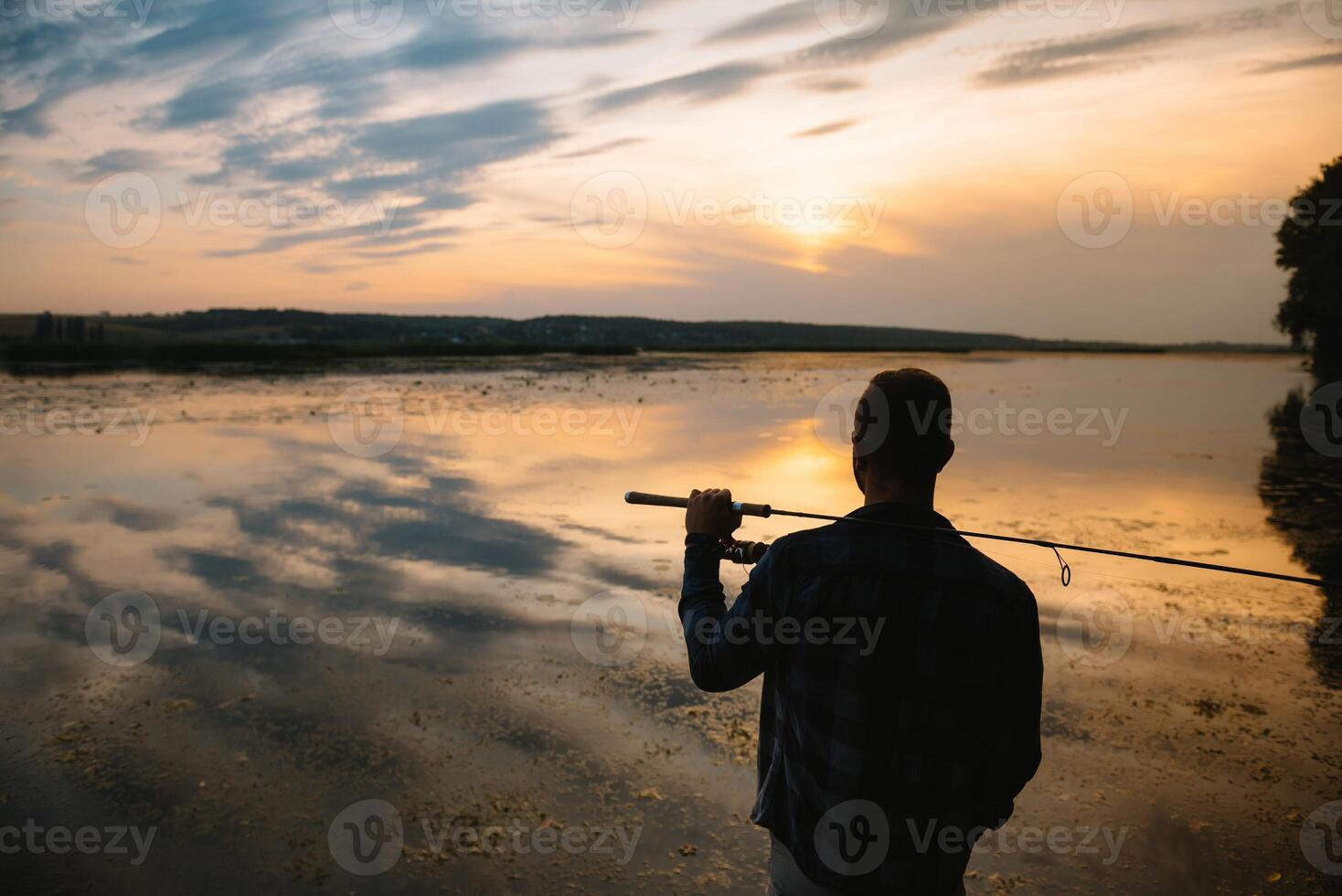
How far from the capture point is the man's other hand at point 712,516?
2.33 m

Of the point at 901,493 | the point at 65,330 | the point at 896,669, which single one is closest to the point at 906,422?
the point at 901,493

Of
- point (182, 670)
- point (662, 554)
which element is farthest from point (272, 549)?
point (662, 554)

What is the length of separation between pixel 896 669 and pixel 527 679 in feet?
14.9

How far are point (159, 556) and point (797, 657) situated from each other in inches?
366

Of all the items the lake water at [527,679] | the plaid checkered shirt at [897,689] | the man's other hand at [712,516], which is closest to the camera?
the plaid checkered shirt at [897,689]

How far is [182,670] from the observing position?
6121 millimetres

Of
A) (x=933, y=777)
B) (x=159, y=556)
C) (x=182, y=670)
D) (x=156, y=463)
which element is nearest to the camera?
(x=933, y=777)

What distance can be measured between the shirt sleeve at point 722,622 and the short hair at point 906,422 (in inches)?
15.0

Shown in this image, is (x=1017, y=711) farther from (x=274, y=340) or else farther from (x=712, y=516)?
(x=274, y=340)

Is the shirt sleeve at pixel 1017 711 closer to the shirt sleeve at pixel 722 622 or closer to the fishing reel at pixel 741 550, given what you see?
the shirt sleeve at pixel 722 622

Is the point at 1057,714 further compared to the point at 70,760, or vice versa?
the point at 1057,714

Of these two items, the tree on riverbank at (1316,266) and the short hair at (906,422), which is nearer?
the short hair at (906,422)

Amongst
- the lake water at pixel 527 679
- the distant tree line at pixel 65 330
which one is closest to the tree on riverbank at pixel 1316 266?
the lake water at pixel 527 679

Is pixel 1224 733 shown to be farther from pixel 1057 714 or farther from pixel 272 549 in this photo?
pixel 272 549
